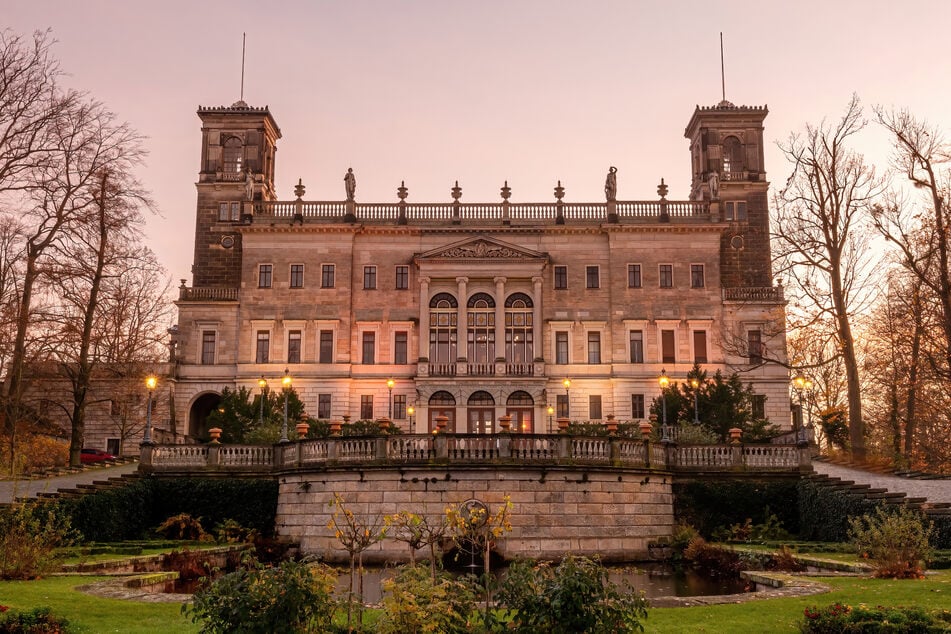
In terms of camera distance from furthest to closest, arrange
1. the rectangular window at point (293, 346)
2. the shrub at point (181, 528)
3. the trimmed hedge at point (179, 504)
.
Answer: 1. the rectangular window at point (293, 346)
2. the shrub at point (181, 528)
3. the trimmed hedge at point (179, 504)

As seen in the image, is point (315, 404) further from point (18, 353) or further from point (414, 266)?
point (18, 353)

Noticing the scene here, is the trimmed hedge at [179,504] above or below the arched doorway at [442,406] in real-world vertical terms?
below

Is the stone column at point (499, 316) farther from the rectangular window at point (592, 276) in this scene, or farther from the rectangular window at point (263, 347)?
the rectangular window at point (263, 347)

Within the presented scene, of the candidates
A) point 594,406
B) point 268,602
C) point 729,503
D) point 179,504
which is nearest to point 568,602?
point 268,602

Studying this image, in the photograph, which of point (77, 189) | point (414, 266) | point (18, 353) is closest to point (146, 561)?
point (18, 353)

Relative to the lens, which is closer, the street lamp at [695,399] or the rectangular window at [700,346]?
the street lamp at [695,399]

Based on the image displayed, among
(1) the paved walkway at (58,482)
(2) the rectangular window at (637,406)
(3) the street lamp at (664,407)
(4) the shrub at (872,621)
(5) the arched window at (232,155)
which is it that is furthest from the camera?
(5) the arched window at (232,155)

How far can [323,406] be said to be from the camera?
186 feet

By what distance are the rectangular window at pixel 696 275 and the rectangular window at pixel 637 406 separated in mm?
7588

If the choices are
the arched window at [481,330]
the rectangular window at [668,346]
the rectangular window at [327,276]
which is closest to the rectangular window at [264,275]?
the rectangular window at [327,276]

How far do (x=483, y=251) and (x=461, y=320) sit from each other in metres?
4.30

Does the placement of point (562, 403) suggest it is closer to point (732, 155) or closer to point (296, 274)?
point (296, 274)

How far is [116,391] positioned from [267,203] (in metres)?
14.5

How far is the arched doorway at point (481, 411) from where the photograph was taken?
55188 millimetres
